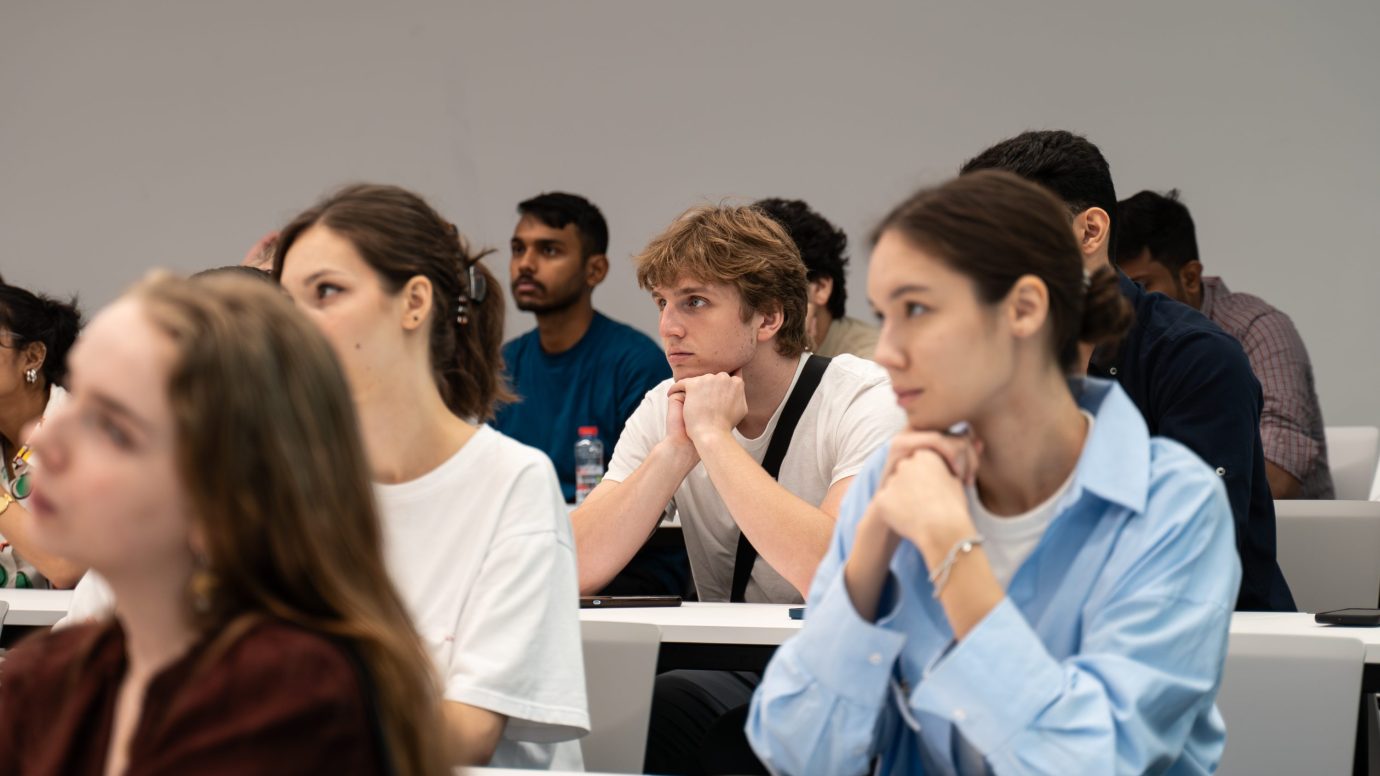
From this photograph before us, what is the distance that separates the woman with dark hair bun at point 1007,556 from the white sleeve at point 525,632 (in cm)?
27

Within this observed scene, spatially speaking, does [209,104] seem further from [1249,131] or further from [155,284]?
[155,284]

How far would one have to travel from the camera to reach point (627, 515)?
2887mm

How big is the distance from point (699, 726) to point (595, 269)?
2.99 m

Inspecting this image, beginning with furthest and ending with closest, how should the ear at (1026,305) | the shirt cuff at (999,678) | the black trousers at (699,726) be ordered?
the black trousers at (699,726) < the ear at (1026,305) < the shirt cuff at (999,678)

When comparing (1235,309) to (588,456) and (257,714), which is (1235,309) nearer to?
(588,456)

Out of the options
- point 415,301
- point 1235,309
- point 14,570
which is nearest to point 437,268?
point 415,301

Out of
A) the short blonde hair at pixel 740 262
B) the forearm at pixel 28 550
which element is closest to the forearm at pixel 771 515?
the short blonde hair at pixel 740 262

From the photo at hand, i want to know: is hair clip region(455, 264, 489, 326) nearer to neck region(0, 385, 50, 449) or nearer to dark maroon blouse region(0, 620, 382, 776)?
dark maroon blouse region(0, 620, 382, 776)

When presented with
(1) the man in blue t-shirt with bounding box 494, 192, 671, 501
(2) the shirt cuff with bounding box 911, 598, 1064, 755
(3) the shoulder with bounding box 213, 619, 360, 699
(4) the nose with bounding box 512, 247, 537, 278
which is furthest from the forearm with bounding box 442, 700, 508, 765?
(4) the nose with bounding box 512, 247, 537, 278

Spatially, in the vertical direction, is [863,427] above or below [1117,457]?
below

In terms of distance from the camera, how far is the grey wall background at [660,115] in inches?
210

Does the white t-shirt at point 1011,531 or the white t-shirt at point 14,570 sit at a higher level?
the white t-shirt at point 1011,531

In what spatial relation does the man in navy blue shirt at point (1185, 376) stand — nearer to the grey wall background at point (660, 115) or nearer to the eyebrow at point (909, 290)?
the eyebrow at point (909, 290)

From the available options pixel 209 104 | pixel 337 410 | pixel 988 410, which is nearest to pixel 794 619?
pixel 988 410
